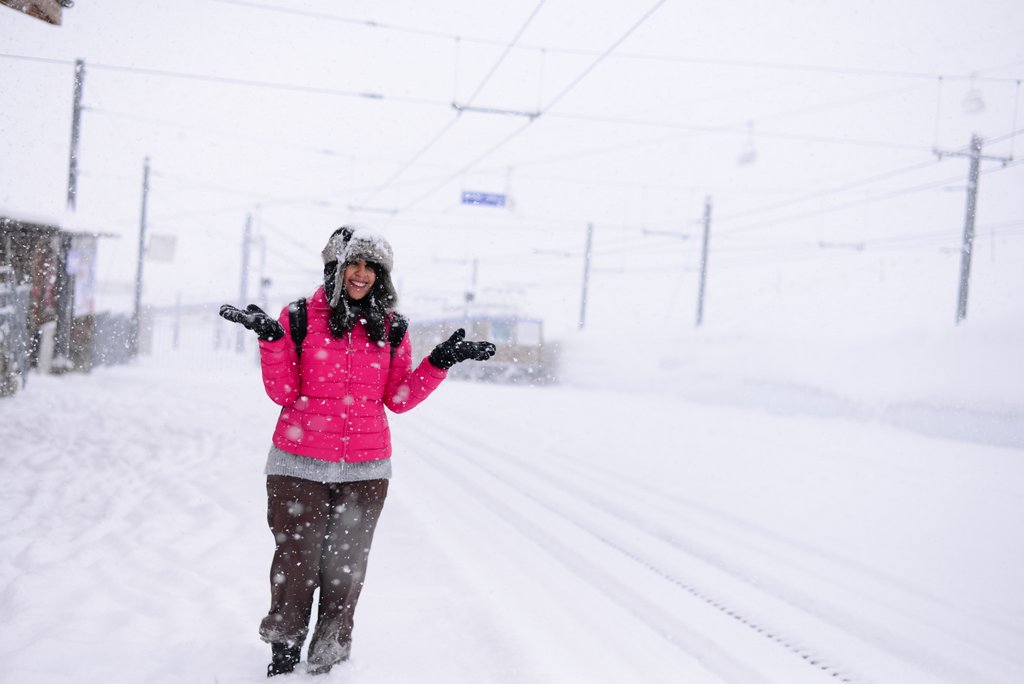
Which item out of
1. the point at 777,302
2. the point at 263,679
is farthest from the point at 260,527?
the point at 777,302

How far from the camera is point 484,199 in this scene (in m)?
17.2

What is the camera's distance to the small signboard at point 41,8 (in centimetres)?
513

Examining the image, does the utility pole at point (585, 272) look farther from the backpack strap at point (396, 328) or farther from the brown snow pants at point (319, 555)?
the brown snow pants at point (319, 555)

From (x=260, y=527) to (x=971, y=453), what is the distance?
9.42 meters

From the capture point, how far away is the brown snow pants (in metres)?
2.67

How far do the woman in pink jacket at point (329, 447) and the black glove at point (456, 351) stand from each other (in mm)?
11

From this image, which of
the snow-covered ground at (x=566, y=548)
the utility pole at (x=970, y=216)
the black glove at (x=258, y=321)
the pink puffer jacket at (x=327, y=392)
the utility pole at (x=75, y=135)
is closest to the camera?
the black glove at (x=258, y=321)

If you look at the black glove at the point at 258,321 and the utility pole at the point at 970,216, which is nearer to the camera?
the black glove at the point at 258,321

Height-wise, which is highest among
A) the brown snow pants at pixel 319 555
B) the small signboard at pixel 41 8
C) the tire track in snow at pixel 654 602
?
the small signboard at pixel 41 8

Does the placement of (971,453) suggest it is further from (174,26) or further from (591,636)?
(174,26)

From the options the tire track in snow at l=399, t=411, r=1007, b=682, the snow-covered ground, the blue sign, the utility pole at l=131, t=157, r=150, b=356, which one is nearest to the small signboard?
the snow-covered ground

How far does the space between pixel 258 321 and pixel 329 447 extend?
1.75 feet

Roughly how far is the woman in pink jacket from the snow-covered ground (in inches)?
11.6

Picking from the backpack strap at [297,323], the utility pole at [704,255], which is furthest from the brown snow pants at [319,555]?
the utility pole at [704,255]
